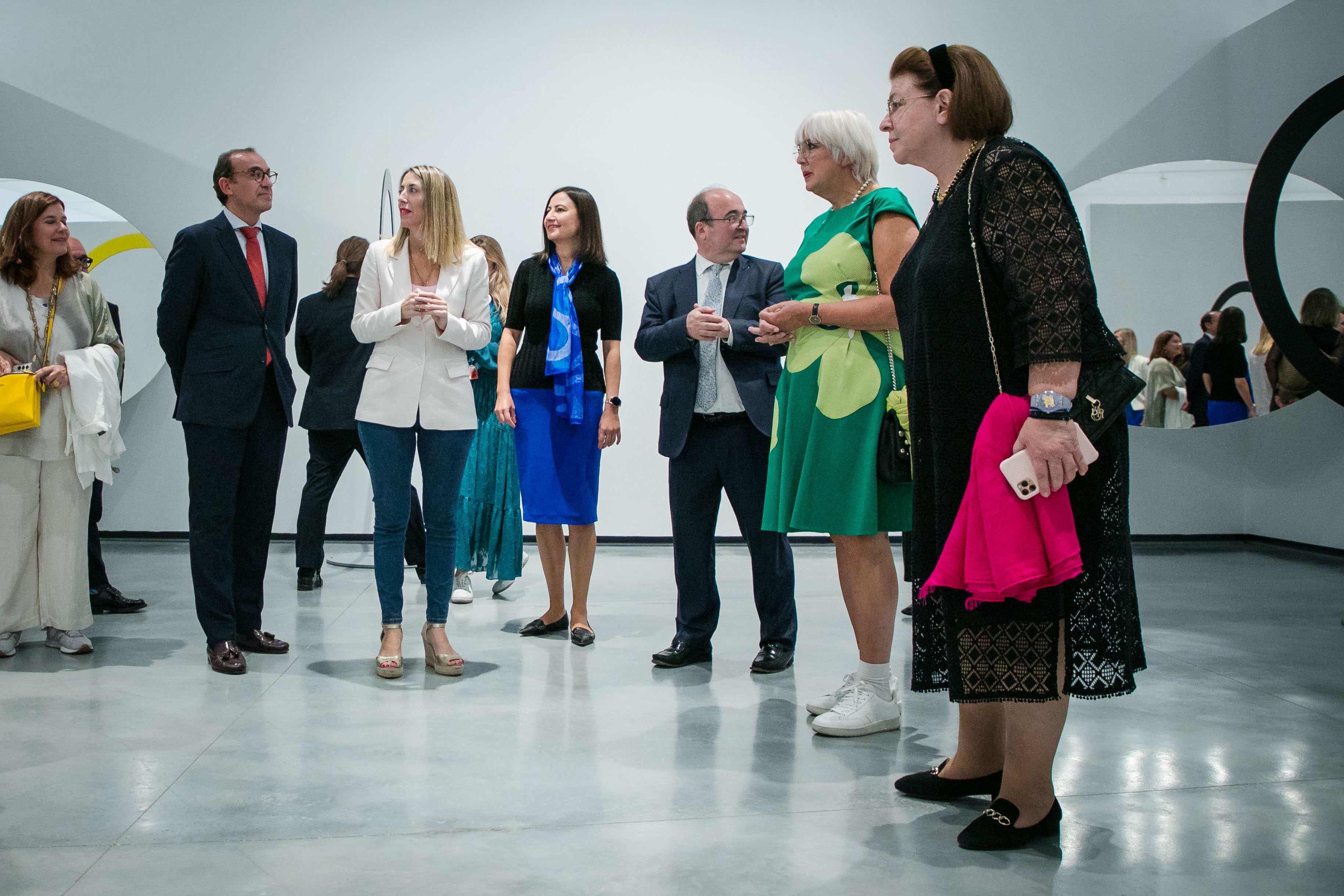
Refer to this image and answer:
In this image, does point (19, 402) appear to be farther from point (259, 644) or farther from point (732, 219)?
point (732, 219)

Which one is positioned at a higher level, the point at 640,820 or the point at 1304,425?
the point at 1304,425

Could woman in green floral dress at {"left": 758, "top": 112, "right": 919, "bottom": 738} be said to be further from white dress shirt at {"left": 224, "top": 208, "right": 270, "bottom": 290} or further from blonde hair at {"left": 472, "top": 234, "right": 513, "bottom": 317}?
blonde hair at {"left": 472, "top": 234, "right": 513, "bottom": 317}

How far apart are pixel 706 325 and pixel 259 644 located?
1.76 metres

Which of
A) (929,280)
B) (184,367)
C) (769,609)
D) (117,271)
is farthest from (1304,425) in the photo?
(117,271)

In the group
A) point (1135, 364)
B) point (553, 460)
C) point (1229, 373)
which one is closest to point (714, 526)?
point (553, 460)

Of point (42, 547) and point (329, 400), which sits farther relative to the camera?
point (329, 400)

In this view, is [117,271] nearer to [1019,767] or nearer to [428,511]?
[428,511]

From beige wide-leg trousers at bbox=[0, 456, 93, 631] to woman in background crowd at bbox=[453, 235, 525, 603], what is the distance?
4.83 ft

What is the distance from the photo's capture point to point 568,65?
20.0 feet

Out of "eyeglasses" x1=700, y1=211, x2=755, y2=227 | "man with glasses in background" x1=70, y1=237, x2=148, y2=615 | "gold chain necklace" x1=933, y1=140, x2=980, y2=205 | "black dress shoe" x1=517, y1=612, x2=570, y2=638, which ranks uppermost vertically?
"eyeglasses" x1=700, y1=211, x2=755, y2=227

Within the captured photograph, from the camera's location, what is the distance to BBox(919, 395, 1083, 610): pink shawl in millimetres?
1625

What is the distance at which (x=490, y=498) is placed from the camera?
4.56 m

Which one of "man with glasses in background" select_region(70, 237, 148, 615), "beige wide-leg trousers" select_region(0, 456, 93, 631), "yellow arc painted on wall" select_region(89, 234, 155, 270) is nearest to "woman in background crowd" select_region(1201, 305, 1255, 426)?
"man with glasses in background" select_region(70, 237, 148, 615)

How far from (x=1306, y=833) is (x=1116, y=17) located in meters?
5.71
